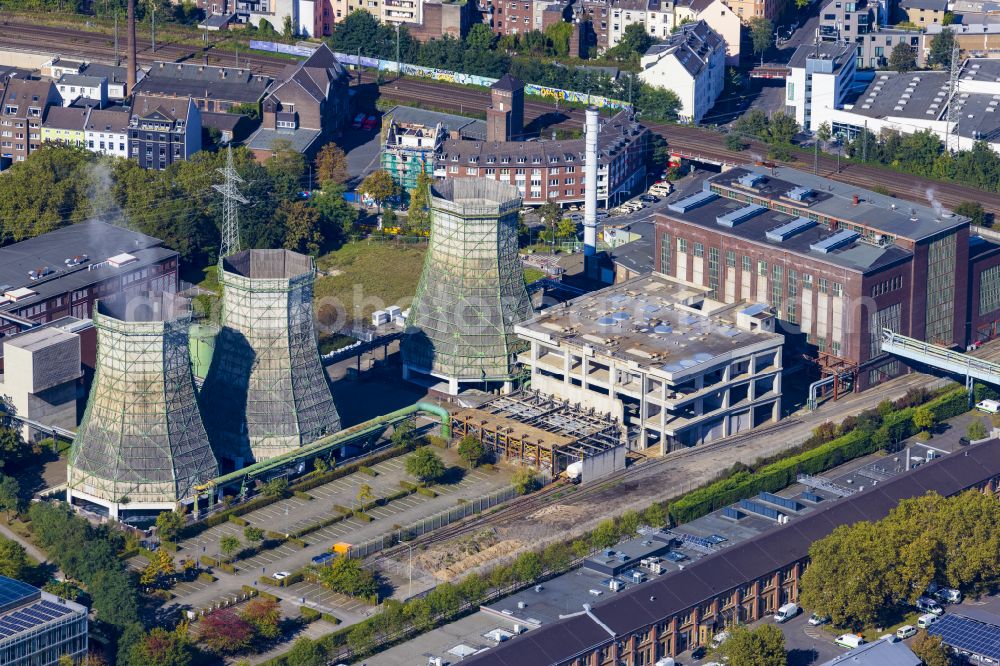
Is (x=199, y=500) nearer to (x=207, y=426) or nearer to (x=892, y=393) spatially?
(x=207, y=426)

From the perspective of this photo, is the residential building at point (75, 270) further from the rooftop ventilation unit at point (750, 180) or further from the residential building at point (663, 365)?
the rooftop ventilation unit at point (750, 180)

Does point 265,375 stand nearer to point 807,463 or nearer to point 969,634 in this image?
point 807,463

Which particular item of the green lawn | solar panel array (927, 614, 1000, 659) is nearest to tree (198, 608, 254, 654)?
solar panel array (927, 614, 1000, 659)

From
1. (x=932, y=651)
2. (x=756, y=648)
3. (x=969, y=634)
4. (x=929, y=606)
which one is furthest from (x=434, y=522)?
(x=969, y=634)

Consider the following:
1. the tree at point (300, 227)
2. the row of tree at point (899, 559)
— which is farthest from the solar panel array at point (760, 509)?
the tree at point (300, 227)

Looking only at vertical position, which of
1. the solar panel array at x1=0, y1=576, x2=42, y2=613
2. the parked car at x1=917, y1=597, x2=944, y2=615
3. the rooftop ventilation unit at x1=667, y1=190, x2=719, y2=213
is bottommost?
the parked car at x1=917, y1=597, x2=944, y2=615

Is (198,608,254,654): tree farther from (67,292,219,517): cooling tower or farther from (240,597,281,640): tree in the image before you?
(67,292,219,517): cooling tower
